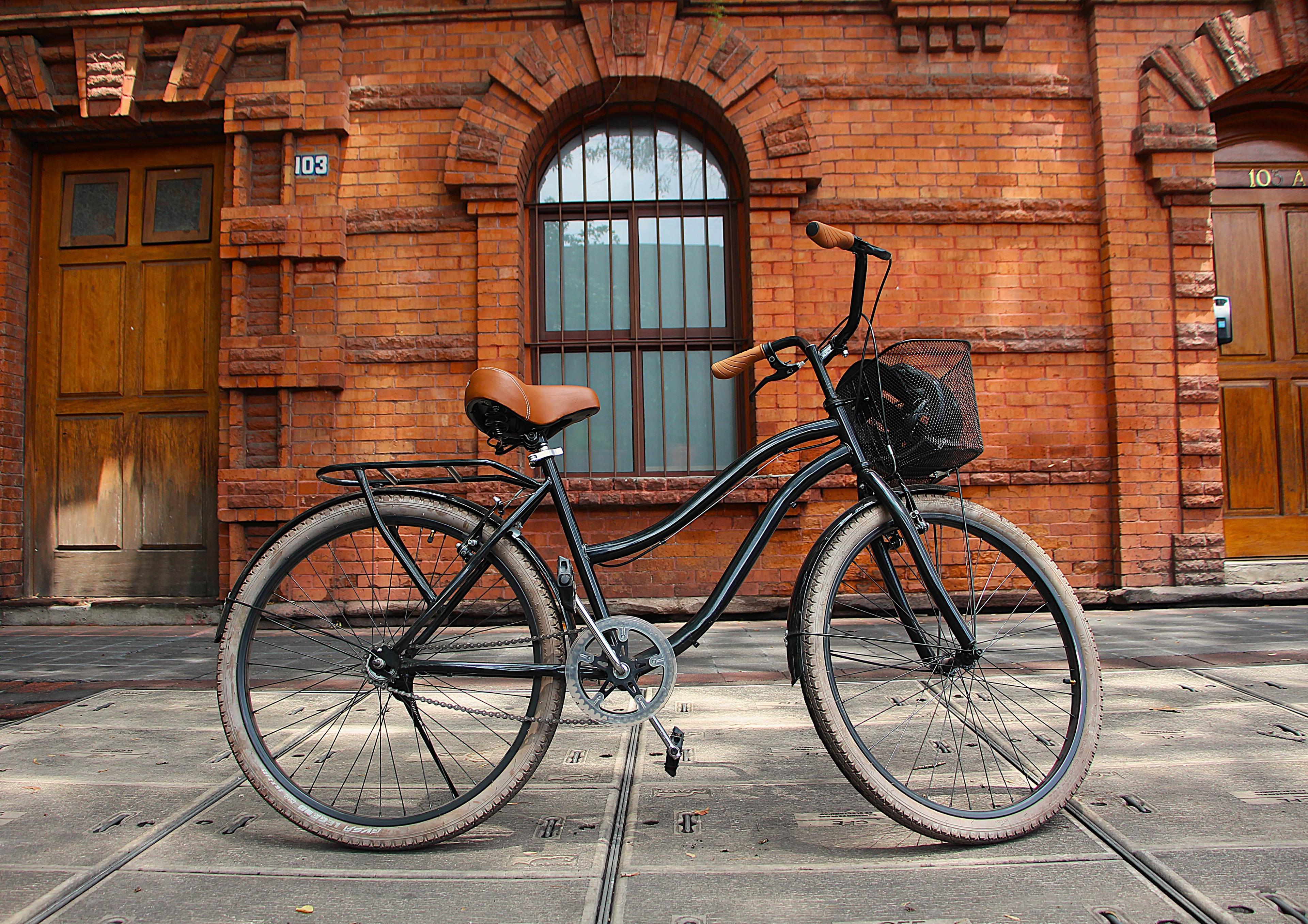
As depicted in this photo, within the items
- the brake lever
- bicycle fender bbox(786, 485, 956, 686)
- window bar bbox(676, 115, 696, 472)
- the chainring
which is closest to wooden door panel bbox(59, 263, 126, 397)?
window bar bbox(676, 115, 696, 472)

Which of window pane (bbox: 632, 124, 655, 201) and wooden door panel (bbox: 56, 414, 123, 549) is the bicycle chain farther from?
wooden door panel (bbox: 56, 414, 123, 549)

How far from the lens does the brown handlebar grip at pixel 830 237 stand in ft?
7.10

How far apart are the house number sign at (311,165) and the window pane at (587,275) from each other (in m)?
1.64

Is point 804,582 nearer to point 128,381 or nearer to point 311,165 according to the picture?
point 311,165

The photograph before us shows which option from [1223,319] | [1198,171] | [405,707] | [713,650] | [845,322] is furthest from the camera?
[1223,319]

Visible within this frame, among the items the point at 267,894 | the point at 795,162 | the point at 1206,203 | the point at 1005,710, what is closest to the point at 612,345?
the point at 795,162

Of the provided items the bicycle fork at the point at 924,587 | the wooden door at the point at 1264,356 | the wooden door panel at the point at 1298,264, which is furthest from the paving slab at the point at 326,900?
the wooden door panel at the point at 1298,264

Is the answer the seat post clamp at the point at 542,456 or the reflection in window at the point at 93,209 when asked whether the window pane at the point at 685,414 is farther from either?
the reflection in window at the point at 93,209

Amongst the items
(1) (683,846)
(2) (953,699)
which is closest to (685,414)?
(2) (953,699)

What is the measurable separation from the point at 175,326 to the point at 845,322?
584cm

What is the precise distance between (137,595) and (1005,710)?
6063 mm

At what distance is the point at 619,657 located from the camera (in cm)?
211

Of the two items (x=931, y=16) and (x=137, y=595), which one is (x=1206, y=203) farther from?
(x=137, y=595)

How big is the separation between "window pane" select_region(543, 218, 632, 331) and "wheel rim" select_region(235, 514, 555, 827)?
9.28 ft
